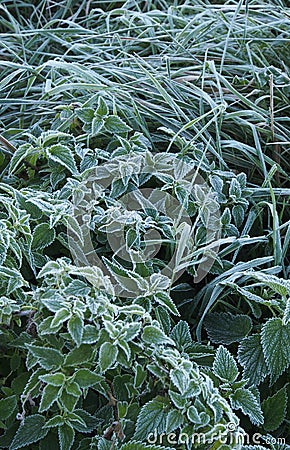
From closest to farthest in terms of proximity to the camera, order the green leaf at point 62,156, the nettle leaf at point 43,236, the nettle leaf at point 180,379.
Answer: the nettle leaf at point 180,379 < the nettle leaf at point 43,236 < the green leaf at point 62,156

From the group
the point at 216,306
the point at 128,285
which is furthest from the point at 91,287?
the point at 216,306

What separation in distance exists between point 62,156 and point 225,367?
445mm

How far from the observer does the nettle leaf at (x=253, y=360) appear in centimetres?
89

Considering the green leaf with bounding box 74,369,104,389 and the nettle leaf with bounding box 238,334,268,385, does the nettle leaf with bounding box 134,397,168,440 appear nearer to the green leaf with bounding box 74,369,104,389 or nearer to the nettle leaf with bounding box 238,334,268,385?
the green leaf with bounding box 74,369,104,389

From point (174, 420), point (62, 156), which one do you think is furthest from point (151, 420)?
point (62, 156)

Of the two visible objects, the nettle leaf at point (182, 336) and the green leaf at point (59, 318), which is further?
the nettle leaf at point (182, 336)

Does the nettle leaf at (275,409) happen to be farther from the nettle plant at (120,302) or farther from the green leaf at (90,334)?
the green leaf at (90,334)

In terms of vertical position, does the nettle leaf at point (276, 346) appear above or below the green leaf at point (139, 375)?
below

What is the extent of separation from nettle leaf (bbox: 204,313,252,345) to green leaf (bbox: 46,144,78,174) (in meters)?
0.33

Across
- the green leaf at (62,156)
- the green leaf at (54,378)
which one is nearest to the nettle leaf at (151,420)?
the green leaf at (54,378)

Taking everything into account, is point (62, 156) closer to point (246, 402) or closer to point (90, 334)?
point (90, 334)

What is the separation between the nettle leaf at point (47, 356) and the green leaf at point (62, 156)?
36 cm

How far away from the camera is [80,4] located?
6.09 ft

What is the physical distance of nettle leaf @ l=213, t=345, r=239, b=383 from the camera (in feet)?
2.71
